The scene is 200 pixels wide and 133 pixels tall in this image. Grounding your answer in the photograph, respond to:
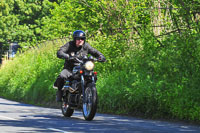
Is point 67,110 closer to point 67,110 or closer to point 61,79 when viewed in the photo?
point 67,110

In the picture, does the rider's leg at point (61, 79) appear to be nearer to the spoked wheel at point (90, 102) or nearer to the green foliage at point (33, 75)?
the spoked wheel at point (90, 102)

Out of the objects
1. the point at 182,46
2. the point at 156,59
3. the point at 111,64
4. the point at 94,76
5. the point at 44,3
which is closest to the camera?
the point at 94,76

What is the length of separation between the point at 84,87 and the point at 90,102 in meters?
0.49

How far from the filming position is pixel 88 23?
21656 mm

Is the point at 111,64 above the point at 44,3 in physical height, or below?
below

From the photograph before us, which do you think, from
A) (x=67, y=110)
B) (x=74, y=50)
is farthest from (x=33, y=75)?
(x=74, y=50)

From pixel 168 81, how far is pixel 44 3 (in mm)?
42487

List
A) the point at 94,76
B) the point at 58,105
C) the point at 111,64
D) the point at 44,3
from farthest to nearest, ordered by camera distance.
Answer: the point at 44,3 → the point at 58,105 → the point at 111,64 → the point at 94,76

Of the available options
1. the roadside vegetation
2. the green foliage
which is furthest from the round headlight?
the green foliage

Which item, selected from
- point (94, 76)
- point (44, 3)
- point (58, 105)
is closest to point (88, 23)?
point (58, 105)

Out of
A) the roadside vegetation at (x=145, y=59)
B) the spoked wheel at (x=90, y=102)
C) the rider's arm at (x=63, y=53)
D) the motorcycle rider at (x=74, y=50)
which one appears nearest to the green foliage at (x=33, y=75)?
the roadside vegetation at (x=145, y=59)

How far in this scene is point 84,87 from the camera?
11.8m

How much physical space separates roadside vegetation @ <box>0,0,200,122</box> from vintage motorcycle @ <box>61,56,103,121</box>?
1.86 metres

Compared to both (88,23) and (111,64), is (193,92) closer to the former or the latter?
(111,64)
